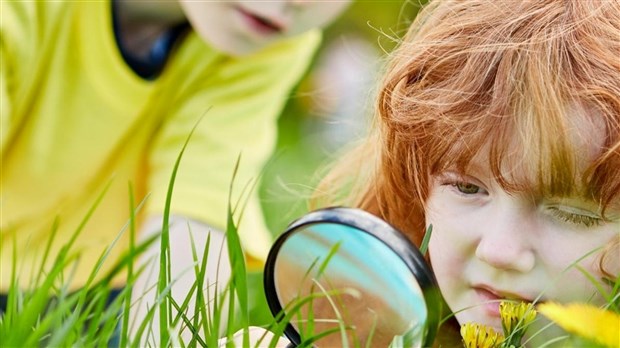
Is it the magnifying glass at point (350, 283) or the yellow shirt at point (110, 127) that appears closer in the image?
the magnifying glass at point (350, 283)

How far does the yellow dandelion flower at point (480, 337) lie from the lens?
104cm

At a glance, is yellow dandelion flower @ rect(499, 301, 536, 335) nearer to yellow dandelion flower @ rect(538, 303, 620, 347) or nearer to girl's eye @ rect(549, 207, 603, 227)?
girl's eye @ rect(549, 207, 603, 227)

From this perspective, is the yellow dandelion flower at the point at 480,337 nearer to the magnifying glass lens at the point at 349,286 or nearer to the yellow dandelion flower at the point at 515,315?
the yellow dandelion flower at the point at 515,315

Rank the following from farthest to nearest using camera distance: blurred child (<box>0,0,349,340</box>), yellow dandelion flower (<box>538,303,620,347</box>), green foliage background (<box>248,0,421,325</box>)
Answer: green foliage background (<box>248,0,421,325</box>), blurred child (<box>0,0,349,340</box>), yellow dandelion flower (<box>538,303,620,347</box>)

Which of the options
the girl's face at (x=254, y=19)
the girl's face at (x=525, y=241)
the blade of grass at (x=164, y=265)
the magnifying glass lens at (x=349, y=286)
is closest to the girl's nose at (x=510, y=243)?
the girl's face at (x=525, y=241)

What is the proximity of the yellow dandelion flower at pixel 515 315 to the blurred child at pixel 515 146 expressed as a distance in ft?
0.17

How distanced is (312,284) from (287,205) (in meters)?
1.75

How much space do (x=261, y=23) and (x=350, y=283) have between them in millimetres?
923

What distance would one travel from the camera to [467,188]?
1.14 metres

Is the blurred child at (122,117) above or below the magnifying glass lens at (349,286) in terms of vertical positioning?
below

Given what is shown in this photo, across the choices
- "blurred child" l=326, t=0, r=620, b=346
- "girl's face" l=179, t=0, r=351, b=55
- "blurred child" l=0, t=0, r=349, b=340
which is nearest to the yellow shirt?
"blurred child" l=0, t=0, r=349, b=340

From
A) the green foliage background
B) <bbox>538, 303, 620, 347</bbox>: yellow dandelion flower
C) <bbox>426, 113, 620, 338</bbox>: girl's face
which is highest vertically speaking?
<bbox>538, 303, 620, 347</bbox>: yellow dandelion flower

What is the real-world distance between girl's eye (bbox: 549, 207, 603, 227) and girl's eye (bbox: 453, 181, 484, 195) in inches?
3.1

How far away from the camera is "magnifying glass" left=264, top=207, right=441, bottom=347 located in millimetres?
875
